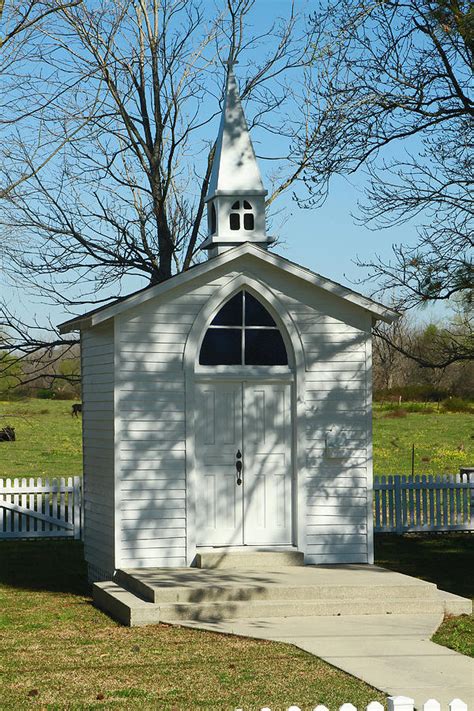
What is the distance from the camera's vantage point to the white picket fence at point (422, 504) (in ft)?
69.3

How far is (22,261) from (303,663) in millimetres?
13855

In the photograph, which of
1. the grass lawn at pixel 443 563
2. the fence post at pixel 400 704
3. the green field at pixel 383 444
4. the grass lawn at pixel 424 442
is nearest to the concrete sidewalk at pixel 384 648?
the grass lawn at pixel 443 563

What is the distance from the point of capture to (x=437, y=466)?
110 ft

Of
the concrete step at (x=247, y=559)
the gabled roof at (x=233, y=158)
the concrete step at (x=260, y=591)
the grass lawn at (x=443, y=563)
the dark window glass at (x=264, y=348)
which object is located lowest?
the grass lawn at (x=443, y=563)

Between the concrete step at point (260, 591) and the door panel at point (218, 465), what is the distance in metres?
1.39

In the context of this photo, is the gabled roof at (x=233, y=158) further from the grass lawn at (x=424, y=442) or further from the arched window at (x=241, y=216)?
the grass lawn at (x=424, y=442)

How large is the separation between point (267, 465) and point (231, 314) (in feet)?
6.74

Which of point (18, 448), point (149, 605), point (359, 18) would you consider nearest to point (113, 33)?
point (359, 18)

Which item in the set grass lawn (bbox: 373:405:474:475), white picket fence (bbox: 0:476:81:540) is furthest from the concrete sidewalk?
grass lawn (bbox: 373:405:474:475)

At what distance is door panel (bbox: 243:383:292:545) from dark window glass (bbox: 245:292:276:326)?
834 mm

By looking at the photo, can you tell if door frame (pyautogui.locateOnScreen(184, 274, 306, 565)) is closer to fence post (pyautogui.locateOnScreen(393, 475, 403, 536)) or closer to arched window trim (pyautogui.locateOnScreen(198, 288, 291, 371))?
arched window trim (pyautogui.locateOnScreen(198, 288, 291, 371))

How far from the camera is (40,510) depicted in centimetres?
2053

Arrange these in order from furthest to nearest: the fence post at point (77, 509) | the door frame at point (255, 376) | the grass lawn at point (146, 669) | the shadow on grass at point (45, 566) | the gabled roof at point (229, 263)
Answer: the fence post at point (77, 509)
the shadow on grass at point (45, 566)
the door frame at point (255, 376)
the gabled roof at point (229, 263)
the grass lawn at point (146, 669)

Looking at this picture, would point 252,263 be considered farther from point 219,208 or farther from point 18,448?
point 18,448
